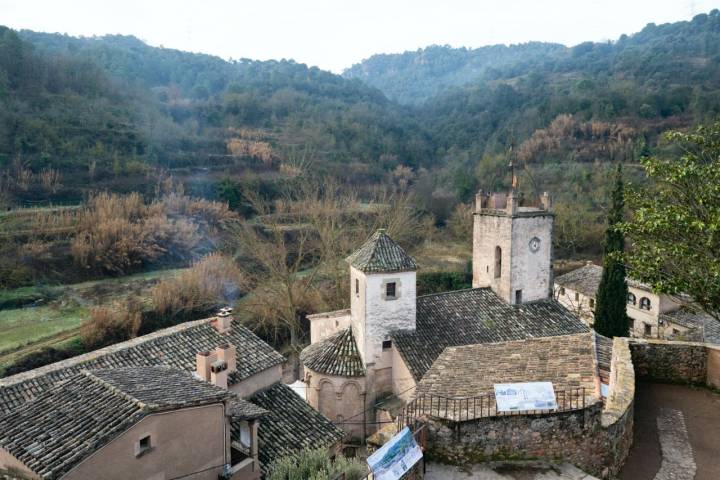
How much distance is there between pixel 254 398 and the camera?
1505cm

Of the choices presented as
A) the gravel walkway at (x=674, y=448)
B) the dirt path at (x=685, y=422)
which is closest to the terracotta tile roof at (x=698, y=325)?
the dirt path at (x=685, y=422)

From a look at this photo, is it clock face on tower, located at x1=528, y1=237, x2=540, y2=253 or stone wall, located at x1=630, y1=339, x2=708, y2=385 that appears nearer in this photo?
stone wall, located at x1=630, y1=339, x2=708, y2=385

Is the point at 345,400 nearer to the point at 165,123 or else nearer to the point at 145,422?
the point at 145,422

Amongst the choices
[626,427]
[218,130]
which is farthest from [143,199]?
[626,427]

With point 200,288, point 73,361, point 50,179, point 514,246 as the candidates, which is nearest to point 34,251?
point 50,179

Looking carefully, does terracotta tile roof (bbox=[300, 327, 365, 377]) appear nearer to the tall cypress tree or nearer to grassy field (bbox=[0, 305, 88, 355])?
the tall cypress tree

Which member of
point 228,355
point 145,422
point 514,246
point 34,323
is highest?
point 514,246

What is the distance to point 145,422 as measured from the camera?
8.76 m

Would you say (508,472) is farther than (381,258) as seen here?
No

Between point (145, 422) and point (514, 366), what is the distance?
7030 millimetres

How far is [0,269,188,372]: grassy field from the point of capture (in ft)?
74.5

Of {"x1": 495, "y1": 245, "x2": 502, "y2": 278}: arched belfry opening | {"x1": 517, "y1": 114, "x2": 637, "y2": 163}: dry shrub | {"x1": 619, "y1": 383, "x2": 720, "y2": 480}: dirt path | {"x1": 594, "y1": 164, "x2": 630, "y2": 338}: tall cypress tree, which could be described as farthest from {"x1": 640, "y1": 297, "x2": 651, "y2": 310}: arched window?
{"x1": 517, "y1": 114, "x2": 637, "y2": 163}: dry shrub

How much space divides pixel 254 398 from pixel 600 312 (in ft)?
51.8

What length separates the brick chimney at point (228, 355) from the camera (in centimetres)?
1426
